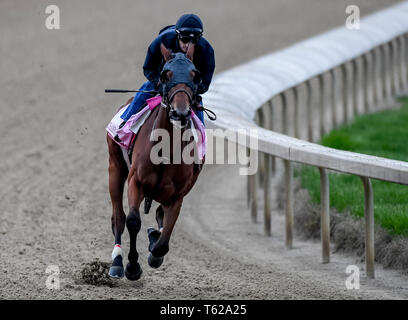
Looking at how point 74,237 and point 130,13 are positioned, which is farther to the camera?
point 130,13

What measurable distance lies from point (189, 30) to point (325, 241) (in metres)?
2.35

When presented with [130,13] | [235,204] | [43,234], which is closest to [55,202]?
[43,234]

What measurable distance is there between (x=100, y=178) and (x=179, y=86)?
447 centimetres

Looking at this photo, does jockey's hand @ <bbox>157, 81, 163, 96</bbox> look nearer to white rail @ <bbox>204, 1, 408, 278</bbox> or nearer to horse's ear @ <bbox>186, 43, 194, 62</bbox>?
horse's ear @ <bbox>186, 43, 194, 62</bbox>

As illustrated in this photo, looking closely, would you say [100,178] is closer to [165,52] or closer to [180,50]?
[180,50]

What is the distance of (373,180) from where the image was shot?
8.55 m

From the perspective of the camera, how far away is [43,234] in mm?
7719

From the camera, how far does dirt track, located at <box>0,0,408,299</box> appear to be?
21.3 feet

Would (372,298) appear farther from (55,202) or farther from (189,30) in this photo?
(55,202)

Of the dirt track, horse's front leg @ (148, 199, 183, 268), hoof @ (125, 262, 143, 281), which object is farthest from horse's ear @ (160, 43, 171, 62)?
the dirt track

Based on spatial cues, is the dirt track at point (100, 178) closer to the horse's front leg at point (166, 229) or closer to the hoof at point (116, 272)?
the hoof at point (116, 272)

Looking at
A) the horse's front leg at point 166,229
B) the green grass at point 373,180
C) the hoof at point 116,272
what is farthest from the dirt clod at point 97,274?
the green grass at point 373,180

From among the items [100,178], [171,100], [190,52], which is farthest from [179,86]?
[100,178]

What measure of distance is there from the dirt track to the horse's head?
1379mm
